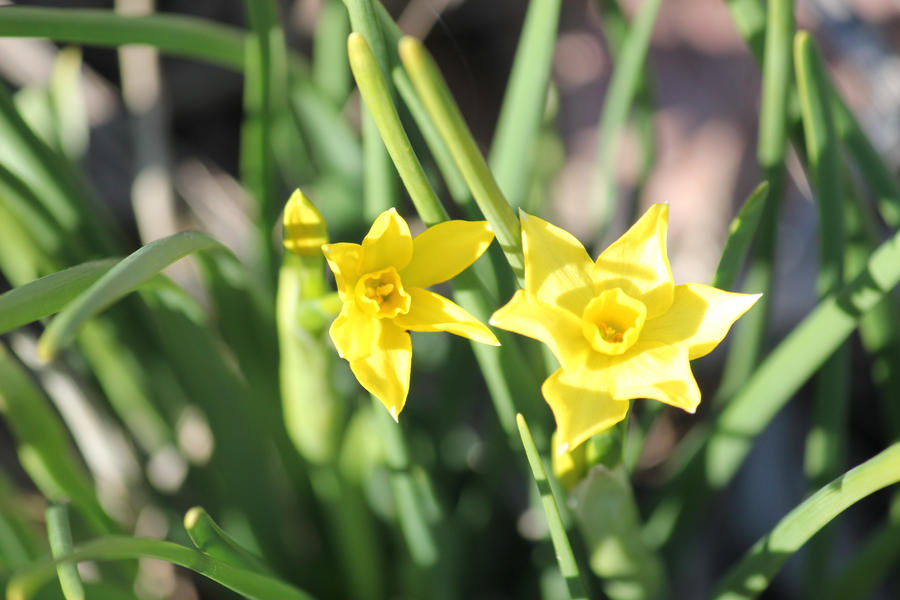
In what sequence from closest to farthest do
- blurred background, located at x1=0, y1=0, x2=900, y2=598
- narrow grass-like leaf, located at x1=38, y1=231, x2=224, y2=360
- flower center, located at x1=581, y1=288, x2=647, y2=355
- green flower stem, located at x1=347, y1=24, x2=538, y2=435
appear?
narrow grass-like leaf, located at x1=38, y1=231, x2=224, y2=360 → green flower stem, located at x1=347, y1=24, x2=538, y2=435 → flower center, located at x1=581, y1=288, x2=647, y2=355 → blurred background, located at x1=0, y1=0, x2=900, y2=598

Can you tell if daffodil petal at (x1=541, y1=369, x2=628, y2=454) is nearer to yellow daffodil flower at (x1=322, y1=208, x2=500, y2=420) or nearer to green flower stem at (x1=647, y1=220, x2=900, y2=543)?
yellow daffodil flower at (x1=322, y1=208, x2=500, y2=420)

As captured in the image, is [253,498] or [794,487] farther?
[794,487]

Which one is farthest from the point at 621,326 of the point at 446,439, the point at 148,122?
the point at 148,122

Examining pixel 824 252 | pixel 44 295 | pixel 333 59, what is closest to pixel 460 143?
pixel 44 295

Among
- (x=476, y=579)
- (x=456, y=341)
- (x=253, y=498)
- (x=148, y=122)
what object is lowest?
(x=476, y=579)

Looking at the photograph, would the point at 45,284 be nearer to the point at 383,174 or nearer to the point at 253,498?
the point at 383,174

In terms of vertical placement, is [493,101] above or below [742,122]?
above

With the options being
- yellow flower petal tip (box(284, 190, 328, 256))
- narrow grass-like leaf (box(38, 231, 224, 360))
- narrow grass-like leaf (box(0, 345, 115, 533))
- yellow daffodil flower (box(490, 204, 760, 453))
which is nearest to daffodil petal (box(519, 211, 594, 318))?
yellow daffodil flower (box(490, 204, 760, 453))

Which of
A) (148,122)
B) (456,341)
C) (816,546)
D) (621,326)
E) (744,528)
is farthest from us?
(148,122)
